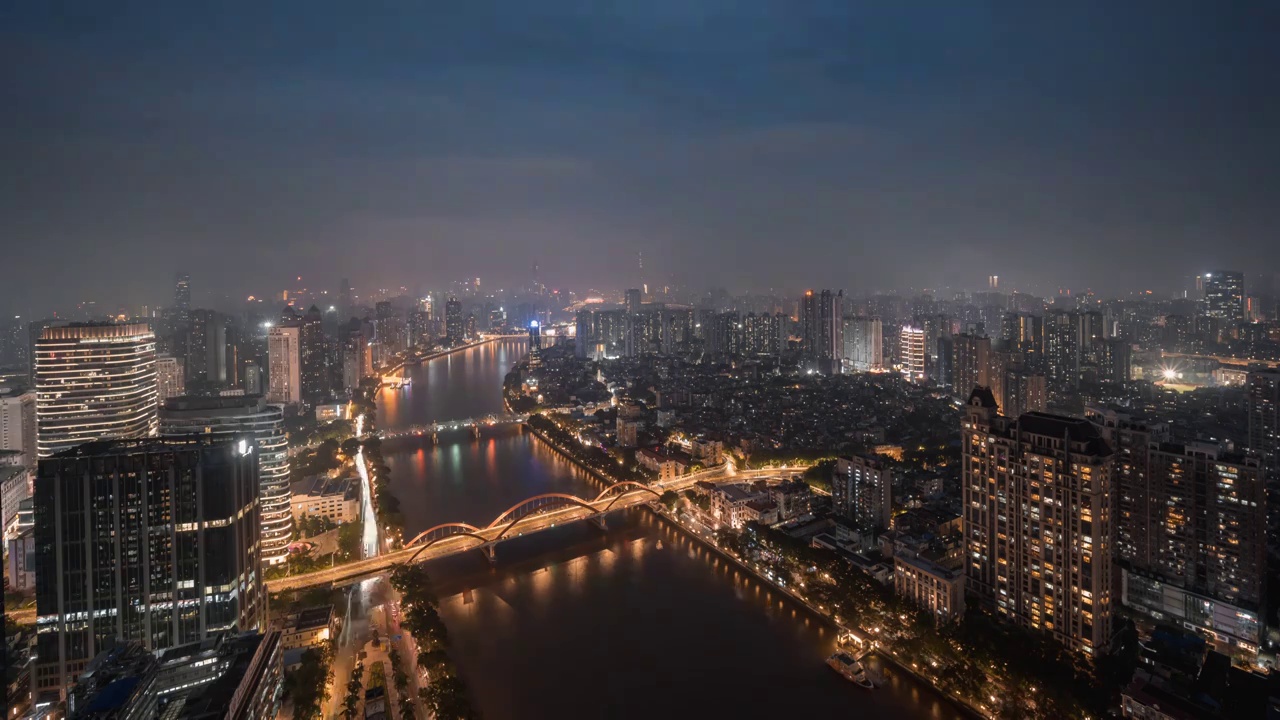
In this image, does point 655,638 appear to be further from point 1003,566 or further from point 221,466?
point 221,466

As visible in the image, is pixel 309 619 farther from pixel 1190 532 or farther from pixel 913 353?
pixel 913 353

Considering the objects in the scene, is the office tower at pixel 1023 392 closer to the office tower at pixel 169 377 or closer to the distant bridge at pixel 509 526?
the distant bridge at pixel 509 526

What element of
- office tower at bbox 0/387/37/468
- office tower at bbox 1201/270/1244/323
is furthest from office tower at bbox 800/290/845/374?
office tower at bbox 0/387/37/468

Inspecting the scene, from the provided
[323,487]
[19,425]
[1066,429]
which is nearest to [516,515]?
[323,487]

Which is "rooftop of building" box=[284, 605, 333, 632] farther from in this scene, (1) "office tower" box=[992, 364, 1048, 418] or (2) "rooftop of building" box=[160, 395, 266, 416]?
(1) "office tower" box=[992, 364, 1048, 418]

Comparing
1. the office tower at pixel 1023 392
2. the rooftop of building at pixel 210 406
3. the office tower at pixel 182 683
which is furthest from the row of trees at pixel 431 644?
the office tower at pixel 1023 392
